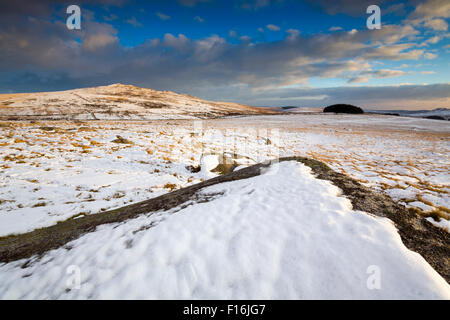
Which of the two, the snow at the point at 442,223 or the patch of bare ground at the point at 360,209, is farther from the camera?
the snow at the point at 442,223

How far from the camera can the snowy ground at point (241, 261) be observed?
2.55 metres

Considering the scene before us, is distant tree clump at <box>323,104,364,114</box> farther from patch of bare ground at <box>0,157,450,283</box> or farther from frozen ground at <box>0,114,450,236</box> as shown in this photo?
patch of bare ground at <box>0,157,450,283</box>

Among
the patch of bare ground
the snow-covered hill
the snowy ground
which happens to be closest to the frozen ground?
the patch of bare ground

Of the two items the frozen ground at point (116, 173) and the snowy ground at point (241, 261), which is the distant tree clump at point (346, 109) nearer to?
the frozen ground at point (116, 173)

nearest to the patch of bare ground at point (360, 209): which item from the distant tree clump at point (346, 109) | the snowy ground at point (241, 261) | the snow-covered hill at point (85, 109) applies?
the snowy ground at point (241, 261)

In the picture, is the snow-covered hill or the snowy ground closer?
the snowy ground

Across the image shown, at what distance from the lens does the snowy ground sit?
2549 millimetres

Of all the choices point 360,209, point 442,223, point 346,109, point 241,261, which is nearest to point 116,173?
point 241,261

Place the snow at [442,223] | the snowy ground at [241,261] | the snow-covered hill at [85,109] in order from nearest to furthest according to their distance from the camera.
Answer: the snowy ground at [241,261] < the snow at [442,223] < the snow-covered hill at [85,109]

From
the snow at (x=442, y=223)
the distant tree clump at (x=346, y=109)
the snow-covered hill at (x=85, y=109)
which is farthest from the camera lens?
the distant tree clump at (x=346, y=109)

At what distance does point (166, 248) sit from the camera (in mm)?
3445
